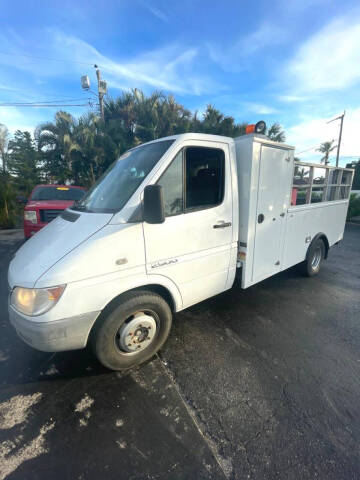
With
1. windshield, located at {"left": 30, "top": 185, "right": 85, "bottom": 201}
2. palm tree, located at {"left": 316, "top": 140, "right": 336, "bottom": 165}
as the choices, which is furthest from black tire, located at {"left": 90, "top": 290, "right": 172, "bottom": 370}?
palm tree, located at {"left": 316, "top": 140, "right": 336, "bottom": 165}

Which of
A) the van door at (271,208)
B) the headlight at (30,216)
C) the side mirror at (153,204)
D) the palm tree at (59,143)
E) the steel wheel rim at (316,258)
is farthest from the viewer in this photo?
the palm tree at (59,143)

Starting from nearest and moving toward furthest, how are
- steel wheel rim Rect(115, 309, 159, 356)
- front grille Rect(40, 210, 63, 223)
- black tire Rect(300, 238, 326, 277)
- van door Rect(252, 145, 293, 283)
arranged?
steel wheel rim Rect(115, 309, 159, 356), van door Rect(252, 145, 293, 283), black tire Rect(300, 238, 326, 277), front grille Rect(40, 210, 63, 223)

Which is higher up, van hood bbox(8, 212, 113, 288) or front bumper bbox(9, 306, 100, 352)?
van hood bbox(8, 212, 113, 288)

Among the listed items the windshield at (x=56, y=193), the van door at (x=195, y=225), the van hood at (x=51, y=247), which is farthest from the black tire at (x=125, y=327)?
the windshield at (x=56, y=193)

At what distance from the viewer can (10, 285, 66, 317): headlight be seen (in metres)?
1.81

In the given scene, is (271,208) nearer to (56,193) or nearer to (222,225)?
(222,225)

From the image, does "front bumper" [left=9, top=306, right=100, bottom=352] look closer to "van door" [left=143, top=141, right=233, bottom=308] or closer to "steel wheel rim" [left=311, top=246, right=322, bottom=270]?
"van door" [left=143, top=141, right=233, bottom=308]

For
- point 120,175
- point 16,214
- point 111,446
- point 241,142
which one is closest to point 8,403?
point 111,446

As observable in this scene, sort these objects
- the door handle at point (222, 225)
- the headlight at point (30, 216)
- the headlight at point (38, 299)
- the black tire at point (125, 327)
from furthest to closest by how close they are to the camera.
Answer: the headlight at point (30, 216)
the door handle at point (222, 225)
the black tire at point (125, 327)
the headlight at point (38, 299)

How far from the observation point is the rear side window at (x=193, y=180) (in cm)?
231

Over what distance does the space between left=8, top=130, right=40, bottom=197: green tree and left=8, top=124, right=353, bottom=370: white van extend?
1375 cm

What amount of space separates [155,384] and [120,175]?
7.36 ft

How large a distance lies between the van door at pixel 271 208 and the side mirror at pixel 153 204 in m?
1.57

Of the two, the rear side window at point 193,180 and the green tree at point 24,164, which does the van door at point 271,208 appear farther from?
the green tree at point 24,164
